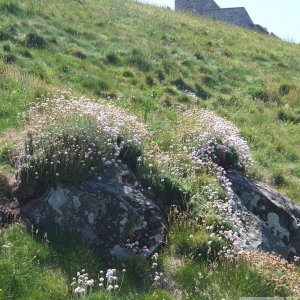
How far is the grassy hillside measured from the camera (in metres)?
7.68

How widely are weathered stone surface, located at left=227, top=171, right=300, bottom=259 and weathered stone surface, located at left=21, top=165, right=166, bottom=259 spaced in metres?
2.11

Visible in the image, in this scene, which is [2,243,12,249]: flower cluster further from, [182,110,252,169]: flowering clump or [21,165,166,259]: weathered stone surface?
[182,110,252,169]: flowering clump

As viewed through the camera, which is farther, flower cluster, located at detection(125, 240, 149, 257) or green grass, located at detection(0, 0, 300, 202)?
green grass, located at detection(0, 0, 300, 202)

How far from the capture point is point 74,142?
9156mm

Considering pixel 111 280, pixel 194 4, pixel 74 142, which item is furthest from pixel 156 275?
pixel 194 4

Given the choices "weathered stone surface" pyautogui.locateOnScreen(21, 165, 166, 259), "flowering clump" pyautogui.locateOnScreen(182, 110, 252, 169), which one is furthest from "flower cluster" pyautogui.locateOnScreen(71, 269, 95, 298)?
"flowering clump" pyautogui.locateOnScreen(182, 110, 252, 169)

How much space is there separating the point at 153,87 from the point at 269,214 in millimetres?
7599

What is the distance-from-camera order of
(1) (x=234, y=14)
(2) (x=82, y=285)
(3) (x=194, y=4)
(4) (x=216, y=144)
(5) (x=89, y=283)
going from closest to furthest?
(5) (x=89, y=283), (2) (x=82, y=285), (4) (x=216, y=144), (1) (x=234, y=14), (3) (x=194, y=4)

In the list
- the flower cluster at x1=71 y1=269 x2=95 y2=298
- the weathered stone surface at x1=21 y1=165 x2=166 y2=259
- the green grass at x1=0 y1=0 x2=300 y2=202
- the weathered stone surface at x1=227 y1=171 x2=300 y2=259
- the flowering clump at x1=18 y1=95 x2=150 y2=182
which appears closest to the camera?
the flower cluster at x1=71 y1=269 x2=95 y2=298

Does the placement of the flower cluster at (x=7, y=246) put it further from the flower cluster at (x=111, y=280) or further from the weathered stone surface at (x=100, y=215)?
the flower cluster at (x=111, y=280)

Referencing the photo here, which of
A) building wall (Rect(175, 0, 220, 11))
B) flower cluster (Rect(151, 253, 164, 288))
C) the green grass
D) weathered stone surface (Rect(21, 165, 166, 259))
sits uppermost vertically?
building wall (Rect(175, 0, 220, 11))

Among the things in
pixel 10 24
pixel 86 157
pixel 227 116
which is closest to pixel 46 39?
pixel 10 24

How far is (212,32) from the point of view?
26906mm

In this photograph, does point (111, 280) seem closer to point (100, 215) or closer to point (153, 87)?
point (100, 215)
